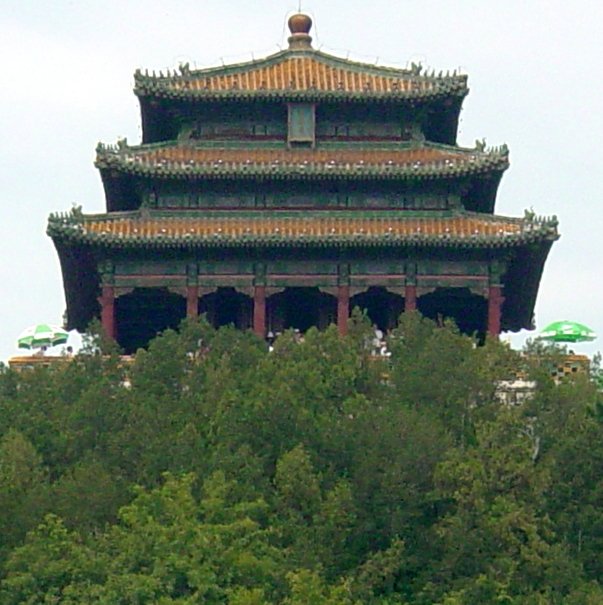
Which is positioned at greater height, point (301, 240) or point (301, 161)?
point (301, 161)

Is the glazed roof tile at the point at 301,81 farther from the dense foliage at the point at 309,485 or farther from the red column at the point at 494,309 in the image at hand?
the dense foliage at the point at 309,485

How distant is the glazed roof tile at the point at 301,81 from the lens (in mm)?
63969

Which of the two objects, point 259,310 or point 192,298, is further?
point 192,298

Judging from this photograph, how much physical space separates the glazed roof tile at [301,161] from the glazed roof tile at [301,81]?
58.8 inches

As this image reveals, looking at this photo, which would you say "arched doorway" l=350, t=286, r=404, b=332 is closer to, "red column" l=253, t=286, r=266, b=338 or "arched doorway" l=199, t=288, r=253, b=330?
"red column" l=253, t=286, r=266, b=338

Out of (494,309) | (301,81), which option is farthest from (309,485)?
(301,81)

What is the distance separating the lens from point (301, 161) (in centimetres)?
6338

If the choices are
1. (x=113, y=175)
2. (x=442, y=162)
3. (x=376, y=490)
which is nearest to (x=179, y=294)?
(x=113, y=175)

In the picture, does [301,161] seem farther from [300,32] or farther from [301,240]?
[300,32]

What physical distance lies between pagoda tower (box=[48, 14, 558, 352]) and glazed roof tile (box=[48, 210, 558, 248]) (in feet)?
0.14

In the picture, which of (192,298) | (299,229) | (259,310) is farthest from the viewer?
(299,229)

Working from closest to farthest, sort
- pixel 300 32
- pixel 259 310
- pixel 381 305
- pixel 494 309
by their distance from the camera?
pixel 259 310, pixel 494 309, pixel 381 305, pixel 300 32

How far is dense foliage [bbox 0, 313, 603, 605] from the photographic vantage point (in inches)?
1747

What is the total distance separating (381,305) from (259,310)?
4590 mm
